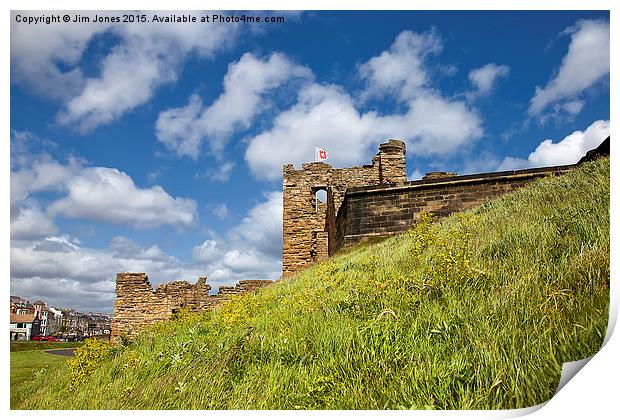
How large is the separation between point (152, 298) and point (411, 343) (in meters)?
19.1

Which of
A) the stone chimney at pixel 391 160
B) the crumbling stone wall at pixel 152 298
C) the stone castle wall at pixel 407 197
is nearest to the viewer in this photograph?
the stone castle wall at pixel 407 197

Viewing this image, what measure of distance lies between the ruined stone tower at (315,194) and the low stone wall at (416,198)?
260 inches

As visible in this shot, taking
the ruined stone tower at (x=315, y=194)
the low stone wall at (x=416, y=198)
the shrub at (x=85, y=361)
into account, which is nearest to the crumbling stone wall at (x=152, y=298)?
the ruined stone tower at (x=315, y=194)

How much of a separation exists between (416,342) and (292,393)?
0.98 metres

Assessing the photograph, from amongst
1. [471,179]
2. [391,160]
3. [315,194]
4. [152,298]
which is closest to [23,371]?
[471,179]

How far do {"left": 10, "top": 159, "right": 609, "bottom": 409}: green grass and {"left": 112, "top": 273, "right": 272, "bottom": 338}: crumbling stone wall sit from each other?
15.2 m

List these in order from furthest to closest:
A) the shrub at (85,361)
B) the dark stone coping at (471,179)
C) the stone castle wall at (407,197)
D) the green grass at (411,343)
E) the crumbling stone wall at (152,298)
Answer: the crumbling stone wall at (152,298) → the stone castle wall at (407,197) → the dark stone coping at (471,179) → the shrub at (85,361) → the green grass at (411,343)

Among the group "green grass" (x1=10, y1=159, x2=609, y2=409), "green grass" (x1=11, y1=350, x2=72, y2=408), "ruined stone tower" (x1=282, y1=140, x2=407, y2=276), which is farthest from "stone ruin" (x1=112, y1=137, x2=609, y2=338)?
"green grass" (x1=10, y1=159, x2=609, y2=409)

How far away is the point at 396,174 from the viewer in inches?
851

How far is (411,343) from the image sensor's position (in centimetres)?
321

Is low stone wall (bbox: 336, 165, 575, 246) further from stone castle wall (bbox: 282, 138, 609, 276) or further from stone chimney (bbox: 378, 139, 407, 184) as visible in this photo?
stone chimney (bbox: 378, 139, 407, 184)

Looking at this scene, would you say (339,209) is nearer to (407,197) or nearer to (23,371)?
(407,197)

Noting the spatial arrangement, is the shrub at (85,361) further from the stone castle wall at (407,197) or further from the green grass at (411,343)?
the stone castle wall at (407,197)

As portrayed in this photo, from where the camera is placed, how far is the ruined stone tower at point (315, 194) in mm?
21766
